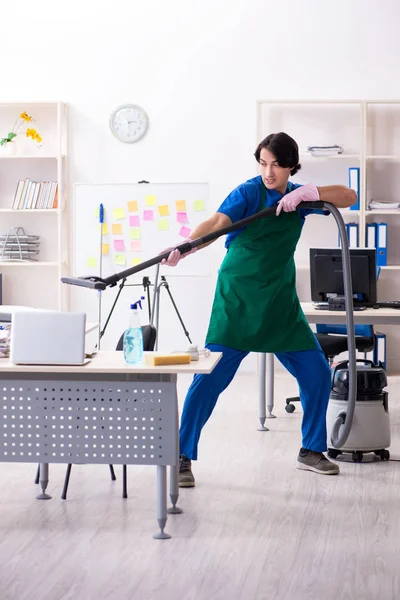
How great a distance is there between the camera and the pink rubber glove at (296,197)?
368 centimetres

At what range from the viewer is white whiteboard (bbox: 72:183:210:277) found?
693 cm

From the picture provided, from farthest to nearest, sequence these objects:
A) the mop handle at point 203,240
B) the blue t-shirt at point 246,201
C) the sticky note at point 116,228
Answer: the sticky note at point 116,228 → the blue t-shirt at point 246,201 → the mop handle at point 203,240

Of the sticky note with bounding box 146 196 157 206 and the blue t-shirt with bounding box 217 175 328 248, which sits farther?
the sticky note with bounding box 146 196 157 206

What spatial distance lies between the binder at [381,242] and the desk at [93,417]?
377 cm

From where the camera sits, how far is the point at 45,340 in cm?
318

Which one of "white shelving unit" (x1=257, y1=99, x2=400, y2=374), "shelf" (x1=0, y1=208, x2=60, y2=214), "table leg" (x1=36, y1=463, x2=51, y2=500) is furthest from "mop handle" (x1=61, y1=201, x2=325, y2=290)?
"shelf" (x1=0, y1=208, x2=60, y2=214)

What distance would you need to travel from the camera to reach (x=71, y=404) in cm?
329

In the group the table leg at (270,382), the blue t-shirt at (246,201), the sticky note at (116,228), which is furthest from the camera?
the sticky note at (116,228)

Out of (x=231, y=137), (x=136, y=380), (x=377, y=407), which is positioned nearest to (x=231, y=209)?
(x=136, y=380)

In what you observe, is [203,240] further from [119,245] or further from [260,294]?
[119,245]

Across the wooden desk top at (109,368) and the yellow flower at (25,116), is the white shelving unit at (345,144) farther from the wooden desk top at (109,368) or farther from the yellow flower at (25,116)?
the wooden desk top at (109,368)

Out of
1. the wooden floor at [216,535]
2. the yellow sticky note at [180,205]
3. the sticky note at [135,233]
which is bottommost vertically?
the wooden floor at [216,535]

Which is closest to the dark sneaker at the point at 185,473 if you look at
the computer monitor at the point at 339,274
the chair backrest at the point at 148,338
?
the chair backrest at the point at 148,338

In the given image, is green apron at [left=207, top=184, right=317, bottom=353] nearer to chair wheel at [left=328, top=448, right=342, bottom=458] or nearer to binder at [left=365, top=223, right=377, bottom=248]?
chair wheel at [left=328, top=448, right=342, bottom=458]
